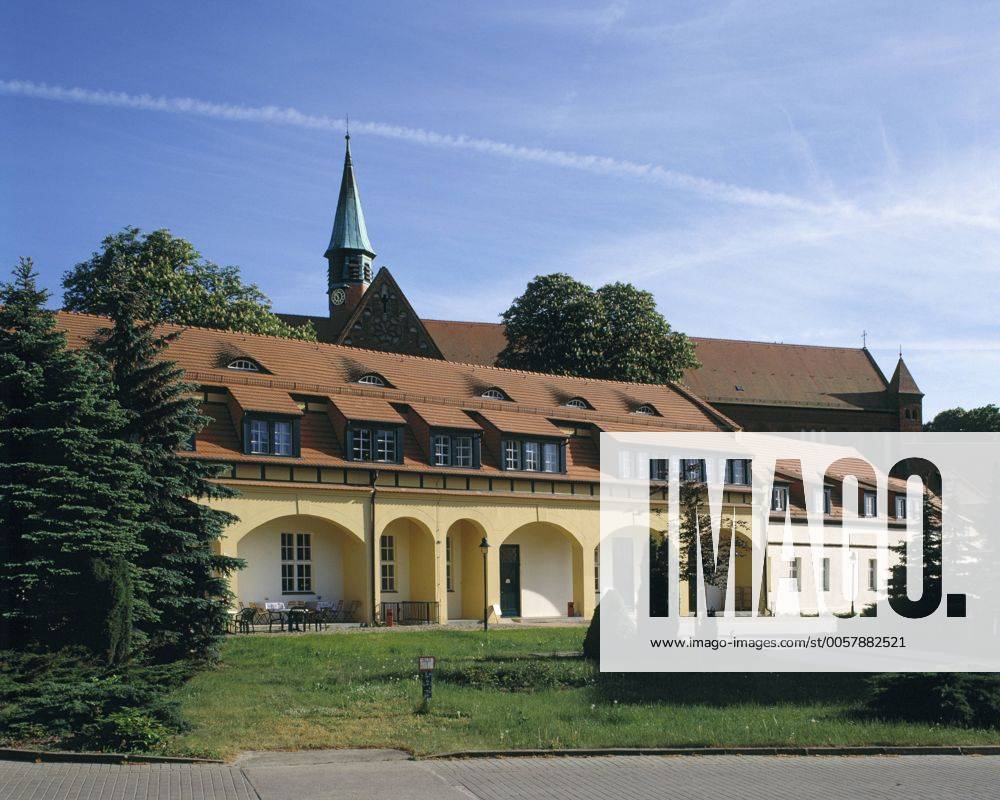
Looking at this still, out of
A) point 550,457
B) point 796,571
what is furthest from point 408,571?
point 796,571

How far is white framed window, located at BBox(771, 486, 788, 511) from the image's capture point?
155ft

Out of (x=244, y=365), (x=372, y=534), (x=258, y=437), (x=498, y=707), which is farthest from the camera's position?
(x=244, y=365)

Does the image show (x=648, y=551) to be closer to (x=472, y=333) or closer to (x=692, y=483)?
(x=692, y=483)

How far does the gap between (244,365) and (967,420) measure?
73267mm

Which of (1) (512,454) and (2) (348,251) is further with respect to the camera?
(2) (348,251)

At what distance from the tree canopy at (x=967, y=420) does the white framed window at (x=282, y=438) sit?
67.8 meters

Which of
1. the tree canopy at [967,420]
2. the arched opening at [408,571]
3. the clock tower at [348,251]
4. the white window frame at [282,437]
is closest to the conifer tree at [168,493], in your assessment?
the white window frame at [282,437]

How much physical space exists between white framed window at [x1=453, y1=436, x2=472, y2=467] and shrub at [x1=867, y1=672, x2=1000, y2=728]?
21.1 meters

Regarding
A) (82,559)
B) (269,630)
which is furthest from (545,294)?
(82,559)

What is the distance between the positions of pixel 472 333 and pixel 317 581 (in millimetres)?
44595

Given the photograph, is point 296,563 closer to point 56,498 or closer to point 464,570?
point 464,570

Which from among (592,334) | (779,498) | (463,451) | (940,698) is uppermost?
(592,334)

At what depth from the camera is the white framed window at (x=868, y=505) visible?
51.8 metres

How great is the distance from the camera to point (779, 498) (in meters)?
47.7
